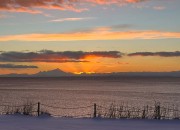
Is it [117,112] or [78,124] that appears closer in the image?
[78,124]

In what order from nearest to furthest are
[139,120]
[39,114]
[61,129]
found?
[61,129], [139,120], [39,114]

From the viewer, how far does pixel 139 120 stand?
20.4m

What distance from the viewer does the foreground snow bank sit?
1753 centimetres

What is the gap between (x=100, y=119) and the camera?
819 inches

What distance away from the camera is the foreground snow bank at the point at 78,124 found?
57.5ft

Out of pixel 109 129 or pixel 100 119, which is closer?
pixel 109 129

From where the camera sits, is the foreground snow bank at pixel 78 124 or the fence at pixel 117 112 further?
the fence at pixel 117 112

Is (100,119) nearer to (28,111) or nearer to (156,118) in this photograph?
(156,118)

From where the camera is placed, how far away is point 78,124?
18625 millimetres

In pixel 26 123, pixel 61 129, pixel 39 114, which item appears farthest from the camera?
pixel 39 114

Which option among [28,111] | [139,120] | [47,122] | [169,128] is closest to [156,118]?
[139,120]

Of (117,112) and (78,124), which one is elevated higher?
(78,124)

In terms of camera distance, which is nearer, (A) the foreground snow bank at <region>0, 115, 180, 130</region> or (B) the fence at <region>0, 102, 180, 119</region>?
(A) the foreground snow bank at <region>0, 115, 180, 130</region>

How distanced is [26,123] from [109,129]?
477 cm
